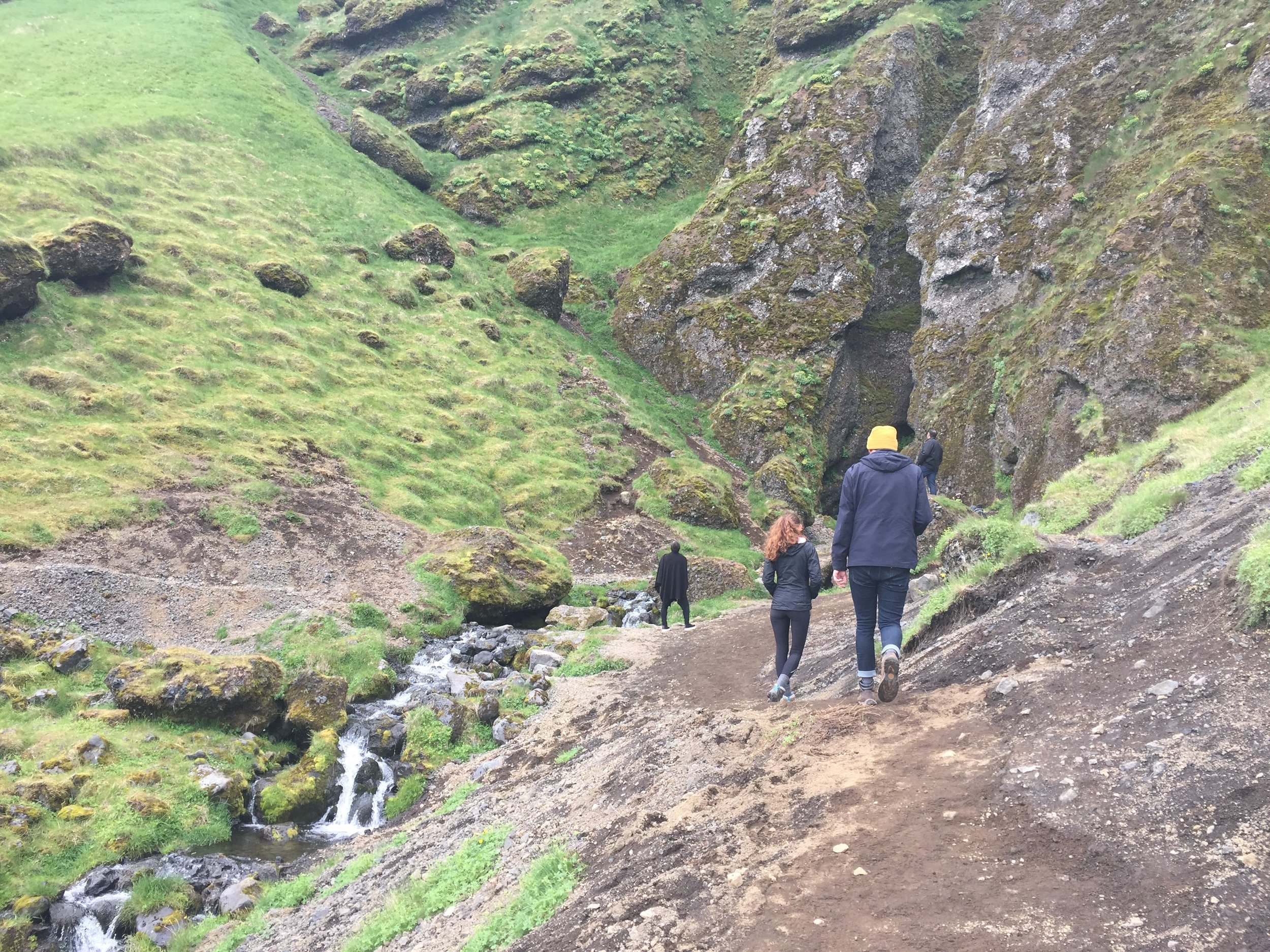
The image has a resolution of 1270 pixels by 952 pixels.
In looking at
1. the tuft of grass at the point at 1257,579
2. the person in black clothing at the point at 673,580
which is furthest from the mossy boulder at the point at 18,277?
the tuft of grass at the point at 1257,579

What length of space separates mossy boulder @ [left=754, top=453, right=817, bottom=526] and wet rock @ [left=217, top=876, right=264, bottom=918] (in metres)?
29.4

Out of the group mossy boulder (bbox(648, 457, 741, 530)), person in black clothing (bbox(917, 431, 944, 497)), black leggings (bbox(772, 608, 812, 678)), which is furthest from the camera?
mossy boulder (bbox(648, 457, 741, 530))

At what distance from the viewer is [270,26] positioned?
75.8m

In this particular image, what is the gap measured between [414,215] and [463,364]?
20.0 m

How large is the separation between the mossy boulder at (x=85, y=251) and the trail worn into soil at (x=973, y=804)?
30274 millimetres

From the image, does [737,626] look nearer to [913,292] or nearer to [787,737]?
[787,737]

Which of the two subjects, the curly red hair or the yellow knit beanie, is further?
the curly red hair

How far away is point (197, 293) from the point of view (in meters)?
32.8

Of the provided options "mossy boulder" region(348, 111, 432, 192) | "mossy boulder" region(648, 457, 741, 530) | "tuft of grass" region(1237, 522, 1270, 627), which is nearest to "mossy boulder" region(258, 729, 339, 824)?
"tuft of grass" region(1237, 522, 1270, 627)

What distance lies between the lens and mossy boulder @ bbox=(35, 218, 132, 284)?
2898 cm

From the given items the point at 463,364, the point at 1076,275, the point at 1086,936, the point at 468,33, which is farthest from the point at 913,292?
the point at 468,33

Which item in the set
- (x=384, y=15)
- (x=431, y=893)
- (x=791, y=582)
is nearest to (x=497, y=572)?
(x=791, y=582)

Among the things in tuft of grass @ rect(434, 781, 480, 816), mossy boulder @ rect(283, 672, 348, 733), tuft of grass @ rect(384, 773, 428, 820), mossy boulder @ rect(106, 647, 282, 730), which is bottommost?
tuft of grass @ rect(384, 773, 428, 820)

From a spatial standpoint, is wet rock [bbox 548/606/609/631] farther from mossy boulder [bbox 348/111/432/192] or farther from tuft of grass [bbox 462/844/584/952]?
mossy boulder [bbox 348/111/432/192]
